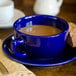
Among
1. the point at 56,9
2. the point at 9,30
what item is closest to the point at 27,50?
the point at 9,30

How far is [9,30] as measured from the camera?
64 centimetres

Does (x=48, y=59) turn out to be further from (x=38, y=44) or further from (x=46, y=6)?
(x=46, y=6)

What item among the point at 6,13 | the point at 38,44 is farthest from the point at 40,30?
the point at 6,13

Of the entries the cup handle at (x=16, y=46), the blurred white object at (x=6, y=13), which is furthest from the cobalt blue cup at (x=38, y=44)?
the blurred white object at (x=6, y=13)

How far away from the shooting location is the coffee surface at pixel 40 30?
50 centimetres

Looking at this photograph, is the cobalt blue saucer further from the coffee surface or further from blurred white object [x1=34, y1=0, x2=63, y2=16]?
blurred white object [x1=34, y1=0, x2=63, y2=16]

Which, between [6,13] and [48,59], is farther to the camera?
[6,13]

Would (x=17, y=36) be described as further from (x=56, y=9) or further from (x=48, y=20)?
(x=56, y=9)

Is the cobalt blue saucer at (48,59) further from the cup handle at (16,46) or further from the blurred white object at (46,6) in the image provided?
the blurred white object at (46,6)

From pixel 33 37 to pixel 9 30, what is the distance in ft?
0.66

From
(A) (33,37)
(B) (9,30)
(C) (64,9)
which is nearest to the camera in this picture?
(A) (33,37)

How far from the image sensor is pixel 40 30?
51 centimetres

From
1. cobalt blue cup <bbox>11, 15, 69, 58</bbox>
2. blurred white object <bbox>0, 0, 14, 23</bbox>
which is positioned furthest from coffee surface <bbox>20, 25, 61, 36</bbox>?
blurred white object <bbox>0, 0, 14, 23</bbox>

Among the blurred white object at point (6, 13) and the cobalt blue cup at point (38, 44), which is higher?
the cobalt blue cup at point (38, 44)
